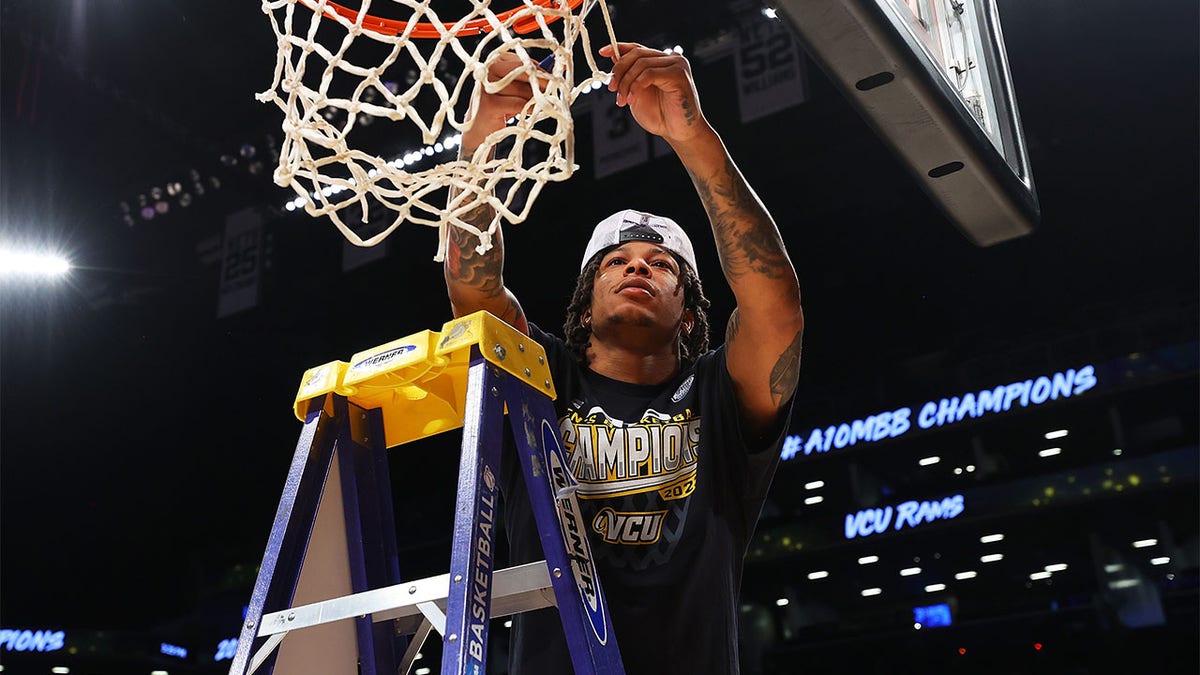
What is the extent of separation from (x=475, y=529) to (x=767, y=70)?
12.9ft

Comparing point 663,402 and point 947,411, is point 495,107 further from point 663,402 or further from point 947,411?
point 947,411

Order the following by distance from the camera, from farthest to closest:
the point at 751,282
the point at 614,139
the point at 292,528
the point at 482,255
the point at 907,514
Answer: the point at 907,514 < the point at 614,139 < the point at 482,255 < the point at 751,282 < the point at 292,528

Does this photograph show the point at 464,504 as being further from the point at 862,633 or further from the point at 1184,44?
the point at 862,633

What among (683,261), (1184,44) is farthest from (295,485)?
(1184,44)

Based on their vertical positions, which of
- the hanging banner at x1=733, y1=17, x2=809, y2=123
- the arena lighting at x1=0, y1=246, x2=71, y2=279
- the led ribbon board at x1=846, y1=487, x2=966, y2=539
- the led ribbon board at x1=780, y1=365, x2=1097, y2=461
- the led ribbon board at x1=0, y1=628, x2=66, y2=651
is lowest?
the led ribbon board at x1=0, y1=628, x2=66, y2=651

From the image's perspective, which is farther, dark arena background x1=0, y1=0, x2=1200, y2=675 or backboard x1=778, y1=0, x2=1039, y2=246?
dark arena background x1=0, y1=0, x2=1200, y2=675

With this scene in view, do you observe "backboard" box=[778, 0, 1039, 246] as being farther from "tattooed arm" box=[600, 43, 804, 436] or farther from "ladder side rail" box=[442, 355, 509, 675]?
"ladder side rail" box=[442, 355, 509, 675]

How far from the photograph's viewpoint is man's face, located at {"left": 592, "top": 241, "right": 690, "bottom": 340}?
5.46 feet

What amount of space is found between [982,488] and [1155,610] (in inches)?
51.7

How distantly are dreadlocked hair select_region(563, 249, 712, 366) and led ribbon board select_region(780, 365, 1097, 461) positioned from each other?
5920mm

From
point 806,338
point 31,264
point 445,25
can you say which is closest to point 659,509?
point 445,25

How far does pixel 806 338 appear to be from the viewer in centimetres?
822

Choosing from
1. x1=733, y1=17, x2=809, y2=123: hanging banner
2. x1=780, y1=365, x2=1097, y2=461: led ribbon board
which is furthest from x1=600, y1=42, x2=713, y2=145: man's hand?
x1=780, y1=365, x2=1097, y2=461: led ribbon board

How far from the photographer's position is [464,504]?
1190 mm
